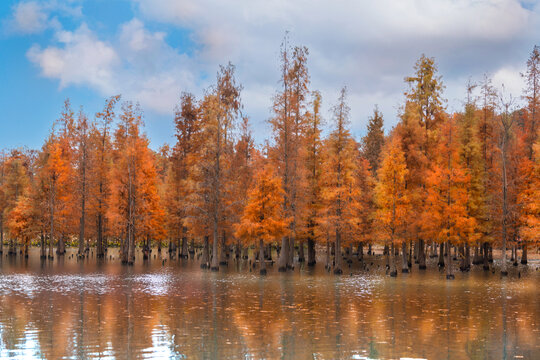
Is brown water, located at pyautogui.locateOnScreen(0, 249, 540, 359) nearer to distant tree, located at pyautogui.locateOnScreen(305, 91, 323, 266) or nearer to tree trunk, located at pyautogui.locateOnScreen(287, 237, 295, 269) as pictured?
tree trunk, located at pyautogui.locateOnScreen(287, 237, 295, 269)

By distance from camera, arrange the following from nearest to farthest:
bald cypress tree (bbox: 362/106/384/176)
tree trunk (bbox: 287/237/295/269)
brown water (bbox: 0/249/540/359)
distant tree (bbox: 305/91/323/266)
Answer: brown water (bbox: 0/249/540/359)
tree trunk (bbox: 287/237/295/269)
distant tree (bbox: 305/91/323/266)
bald cypress tree (bbox: 362/106/384/176)

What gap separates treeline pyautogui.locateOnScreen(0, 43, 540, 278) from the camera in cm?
4756

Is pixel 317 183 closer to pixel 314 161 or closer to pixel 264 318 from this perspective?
pixel 314 161

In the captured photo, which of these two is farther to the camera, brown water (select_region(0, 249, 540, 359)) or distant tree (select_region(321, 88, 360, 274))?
distant tree (select_region(321, 88, 360, 274))

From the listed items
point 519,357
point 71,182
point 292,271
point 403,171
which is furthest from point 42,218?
point 519,357

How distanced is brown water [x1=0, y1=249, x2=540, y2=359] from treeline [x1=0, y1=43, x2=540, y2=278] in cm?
824

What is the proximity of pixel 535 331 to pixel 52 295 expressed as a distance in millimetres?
25566

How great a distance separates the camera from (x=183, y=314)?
2406 cm

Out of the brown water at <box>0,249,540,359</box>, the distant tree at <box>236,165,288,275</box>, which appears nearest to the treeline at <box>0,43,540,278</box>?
the distant tree at <box>236,165,288,275</box>

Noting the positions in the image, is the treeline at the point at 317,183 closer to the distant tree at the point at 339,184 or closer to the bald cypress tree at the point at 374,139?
the distant tree at the point at 339,184

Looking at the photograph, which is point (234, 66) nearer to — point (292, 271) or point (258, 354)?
point (292, 271)

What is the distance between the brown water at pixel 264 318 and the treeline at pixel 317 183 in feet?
27.0

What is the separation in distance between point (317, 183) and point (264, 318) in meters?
31.5

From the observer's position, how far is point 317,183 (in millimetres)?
53750
